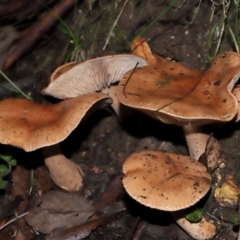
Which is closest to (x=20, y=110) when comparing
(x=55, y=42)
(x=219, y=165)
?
(x=219, y=165)

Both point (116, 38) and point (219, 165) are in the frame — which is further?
point (116, 38)

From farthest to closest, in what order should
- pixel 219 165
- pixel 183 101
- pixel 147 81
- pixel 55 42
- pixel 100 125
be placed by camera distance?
pixel 55 42 < pixel 100 125 < pixel 219 165 < pixel 147 81 < pixel 183 101

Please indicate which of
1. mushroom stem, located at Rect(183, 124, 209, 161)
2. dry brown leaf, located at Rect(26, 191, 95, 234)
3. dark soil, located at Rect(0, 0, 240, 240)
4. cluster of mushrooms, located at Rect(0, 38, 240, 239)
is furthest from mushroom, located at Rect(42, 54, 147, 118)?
dry brown leaf, located at Rect(26, 191, 95, 234)

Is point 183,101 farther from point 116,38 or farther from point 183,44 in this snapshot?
point 116,38

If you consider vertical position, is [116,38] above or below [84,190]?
above

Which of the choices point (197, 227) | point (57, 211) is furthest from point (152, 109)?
point (57, 211)

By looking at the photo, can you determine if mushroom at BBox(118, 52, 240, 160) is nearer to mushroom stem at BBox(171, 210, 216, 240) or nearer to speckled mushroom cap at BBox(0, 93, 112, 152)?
speckled mushroom cap at BBox(0, 93, 112, 152)

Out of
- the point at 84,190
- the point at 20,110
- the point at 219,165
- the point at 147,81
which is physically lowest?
the point at 84,190
